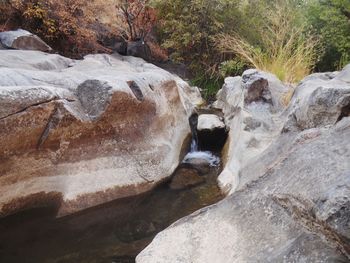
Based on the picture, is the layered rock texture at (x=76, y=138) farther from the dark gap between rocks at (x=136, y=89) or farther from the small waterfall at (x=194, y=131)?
the small waterfall at (x=194, y=131)

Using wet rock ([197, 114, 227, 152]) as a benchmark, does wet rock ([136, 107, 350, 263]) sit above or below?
above

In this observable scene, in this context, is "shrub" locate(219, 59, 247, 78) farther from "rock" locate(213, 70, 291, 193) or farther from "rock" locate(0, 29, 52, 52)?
"rock" locate(0, 29, 52, 52)

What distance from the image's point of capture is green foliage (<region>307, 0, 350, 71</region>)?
8211 mm

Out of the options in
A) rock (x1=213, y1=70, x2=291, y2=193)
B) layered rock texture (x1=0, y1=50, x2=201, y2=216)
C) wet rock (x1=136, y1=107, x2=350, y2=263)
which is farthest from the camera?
rock (x1=213, y1=70, x2=291, y2=193)

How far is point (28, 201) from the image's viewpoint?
13.8ft

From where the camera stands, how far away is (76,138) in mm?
4586

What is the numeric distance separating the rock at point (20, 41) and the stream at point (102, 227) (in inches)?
176

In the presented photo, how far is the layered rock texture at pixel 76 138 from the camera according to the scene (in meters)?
4.04

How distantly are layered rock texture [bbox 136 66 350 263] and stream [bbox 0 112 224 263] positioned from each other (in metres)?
0.80

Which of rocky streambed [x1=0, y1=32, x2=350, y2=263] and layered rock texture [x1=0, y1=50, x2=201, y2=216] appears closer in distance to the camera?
rocky streambed [x1=0, y1=32, x2=350, y2=263]

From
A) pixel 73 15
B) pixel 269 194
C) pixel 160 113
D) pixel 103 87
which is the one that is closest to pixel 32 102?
pixel 103 87

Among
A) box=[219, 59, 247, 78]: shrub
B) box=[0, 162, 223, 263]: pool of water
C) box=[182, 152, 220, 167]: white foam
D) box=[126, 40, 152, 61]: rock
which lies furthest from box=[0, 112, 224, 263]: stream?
box=[126, 40, 152, 61]: rock

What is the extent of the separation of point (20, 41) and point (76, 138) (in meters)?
4.09

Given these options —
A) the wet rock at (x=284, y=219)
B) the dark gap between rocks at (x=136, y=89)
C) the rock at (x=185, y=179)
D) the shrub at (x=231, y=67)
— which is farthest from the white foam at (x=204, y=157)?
the shrub at (x=231, y=67)
